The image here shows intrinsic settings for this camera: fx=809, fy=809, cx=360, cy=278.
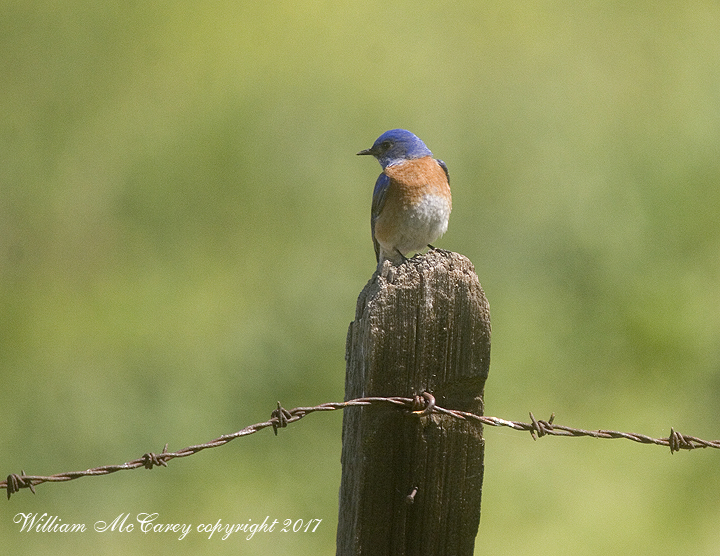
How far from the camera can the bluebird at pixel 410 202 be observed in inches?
178

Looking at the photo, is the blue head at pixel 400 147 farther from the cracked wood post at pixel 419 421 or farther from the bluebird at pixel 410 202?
the cracked wood post at pixel 419 421

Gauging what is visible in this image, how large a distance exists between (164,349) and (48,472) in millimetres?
1325

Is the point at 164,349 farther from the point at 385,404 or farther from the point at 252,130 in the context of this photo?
the point at 385,404

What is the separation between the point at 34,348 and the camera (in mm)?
6418

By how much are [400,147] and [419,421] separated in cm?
292

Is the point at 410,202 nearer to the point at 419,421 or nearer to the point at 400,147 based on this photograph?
the point at 400,147

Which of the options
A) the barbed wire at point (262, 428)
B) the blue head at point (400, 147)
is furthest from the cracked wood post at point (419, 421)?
the blue head at point (400, 147)

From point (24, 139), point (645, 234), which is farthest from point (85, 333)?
point (645, 234)

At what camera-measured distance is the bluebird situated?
453cm

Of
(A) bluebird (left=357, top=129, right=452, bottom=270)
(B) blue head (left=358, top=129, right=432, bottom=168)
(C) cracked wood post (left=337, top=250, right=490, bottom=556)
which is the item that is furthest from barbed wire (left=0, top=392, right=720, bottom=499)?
(B) blue head (left=358, top=129, right=432, bottom=168)

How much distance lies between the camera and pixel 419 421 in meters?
2.23

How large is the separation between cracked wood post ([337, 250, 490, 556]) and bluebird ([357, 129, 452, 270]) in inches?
85.0

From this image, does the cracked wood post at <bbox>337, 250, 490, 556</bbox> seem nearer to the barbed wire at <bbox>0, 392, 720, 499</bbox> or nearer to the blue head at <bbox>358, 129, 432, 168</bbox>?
the barbed wire at <bbox>0, 392, 720, 499</bbox>

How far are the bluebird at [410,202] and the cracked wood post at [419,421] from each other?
216 cm
